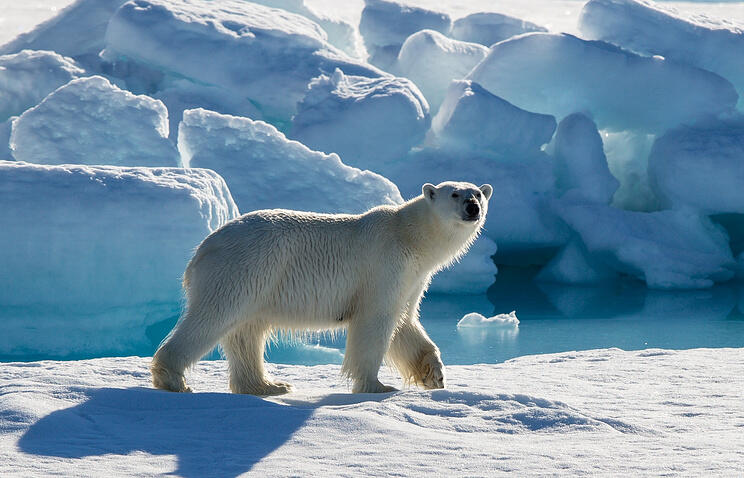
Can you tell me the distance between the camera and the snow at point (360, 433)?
311 cm

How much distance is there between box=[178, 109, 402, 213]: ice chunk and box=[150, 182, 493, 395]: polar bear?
19.2 ft

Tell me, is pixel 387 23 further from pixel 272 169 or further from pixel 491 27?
pixel 272 169

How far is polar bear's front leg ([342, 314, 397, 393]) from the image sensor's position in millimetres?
4477

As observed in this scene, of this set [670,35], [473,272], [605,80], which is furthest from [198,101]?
[670,35]

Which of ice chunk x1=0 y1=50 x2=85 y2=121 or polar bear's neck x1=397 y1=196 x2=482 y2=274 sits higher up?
ice chunk x1=0 y1=50 x2=85 y2=121

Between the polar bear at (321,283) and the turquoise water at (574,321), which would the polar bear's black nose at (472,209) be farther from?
the turquoise water at (574,321)

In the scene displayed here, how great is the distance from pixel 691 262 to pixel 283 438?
11.0 metres

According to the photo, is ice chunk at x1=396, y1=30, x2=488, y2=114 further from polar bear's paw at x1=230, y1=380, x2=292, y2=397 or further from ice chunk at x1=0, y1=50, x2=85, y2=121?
polar bear's paw at x1=230, y1=380, x2=292, y2=397

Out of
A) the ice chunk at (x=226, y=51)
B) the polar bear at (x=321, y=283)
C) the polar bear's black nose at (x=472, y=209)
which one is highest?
the ice chunk at (x=226, y=51)

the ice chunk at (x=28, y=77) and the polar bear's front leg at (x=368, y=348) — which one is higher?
the ice chunk at (x=28, y=77)

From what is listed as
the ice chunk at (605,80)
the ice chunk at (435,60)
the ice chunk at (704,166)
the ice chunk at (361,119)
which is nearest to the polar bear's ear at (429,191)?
the ice chunk at (361,119)

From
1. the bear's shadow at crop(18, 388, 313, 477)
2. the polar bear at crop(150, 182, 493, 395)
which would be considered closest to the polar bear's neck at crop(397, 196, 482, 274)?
the polar bear at crop(150, 182, 493, 395)

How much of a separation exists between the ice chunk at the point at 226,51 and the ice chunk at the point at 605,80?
2052 millimetres

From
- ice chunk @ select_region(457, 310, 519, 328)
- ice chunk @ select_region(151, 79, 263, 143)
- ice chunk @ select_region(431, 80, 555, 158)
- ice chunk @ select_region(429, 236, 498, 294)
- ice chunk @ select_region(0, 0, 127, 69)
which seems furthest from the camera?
ice chunk @ select_region(0, 0, 127, 69)
